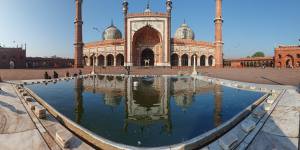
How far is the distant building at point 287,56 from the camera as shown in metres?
39.9

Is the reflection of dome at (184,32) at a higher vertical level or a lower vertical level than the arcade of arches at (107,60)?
→ higher

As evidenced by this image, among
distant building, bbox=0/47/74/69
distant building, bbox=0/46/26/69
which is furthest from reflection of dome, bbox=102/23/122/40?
distant building, bbox=0/46/26/69

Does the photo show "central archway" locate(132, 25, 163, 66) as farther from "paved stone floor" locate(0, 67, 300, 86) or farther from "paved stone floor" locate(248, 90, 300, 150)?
"paved stone floor" locate(248, 90, 300, 150)

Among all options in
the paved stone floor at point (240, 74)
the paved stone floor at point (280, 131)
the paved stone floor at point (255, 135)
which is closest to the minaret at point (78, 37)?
the paved stone floor at point (240, 74)

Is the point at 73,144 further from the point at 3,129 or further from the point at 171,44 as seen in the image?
the point at 171,44

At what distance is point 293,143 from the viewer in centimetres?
419

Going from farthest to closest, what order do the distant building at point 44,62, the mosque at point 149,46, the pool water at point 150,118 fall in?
the distant building at point 44,62, the mosque at point 149,46, the pool water at point 150,118

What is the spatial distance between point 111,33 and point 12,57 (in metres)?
19.6

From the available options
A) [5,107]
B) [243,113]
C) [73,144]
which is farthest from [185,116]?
[5,107]

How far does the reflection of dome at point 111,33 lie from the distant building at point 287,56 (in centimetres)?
3386

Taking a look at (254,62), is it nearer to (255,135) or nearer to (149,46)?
(149,46)

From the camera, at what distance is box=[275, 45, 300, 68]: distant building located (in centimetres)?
3991

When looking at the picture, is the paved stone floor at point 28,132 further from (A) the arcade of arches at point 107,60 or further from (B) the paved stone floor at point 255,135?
(A) the arcade of arches at point 107,60

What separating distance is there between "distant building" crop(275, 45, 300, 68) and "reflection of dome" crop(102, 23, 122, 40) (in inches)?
1333
